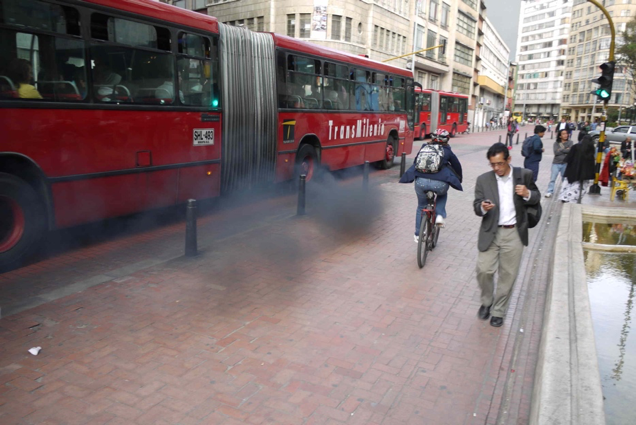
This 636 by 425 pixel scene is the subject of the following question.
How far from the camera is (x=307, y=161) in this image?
1245 cm

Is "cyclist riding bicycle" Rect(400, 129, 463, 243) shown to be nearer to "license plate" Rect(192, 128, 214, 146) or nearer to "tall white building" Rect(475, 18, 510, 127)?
"license plate" Rect(192, 128, 214, 146)

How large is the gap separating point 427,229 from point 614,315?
2462 millimetres

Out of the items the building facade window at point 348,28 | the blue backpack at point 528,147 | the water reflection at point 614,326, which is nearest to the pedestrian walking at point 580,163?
the blue backpack at point 528,147

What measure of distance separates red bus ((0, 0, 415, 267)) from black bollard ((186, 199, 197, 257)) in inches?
50.2

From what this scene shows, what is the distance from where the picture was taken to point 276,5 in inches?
1453

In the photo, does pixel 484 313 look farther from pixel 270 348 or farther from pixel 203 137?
pixel 203 137

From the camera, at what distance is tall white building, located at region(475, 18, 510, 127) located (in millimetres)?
77725

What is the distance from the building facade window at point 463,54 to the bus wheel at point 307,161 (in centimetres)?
5526

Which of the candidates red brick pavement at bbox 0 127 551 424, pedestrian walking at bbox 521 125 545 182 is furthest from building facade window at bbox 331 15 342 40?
red brick pavement at bbox 0 127 551 424

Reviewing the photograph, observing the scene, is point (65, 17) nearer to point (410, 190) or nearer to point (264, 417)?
point (264, 417)

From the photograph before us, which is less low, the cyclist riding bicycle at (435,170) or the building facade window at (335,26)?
the building facade window at (335,26)

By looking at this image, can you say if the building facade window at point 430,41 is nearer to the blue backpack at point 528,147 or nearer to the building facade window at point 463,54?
the building facade window at point 463,54

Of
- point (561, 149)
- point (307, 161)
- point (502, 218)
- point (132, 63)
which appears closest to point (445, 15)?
point (561, 149)

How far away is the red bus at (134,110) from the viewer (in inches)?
240
